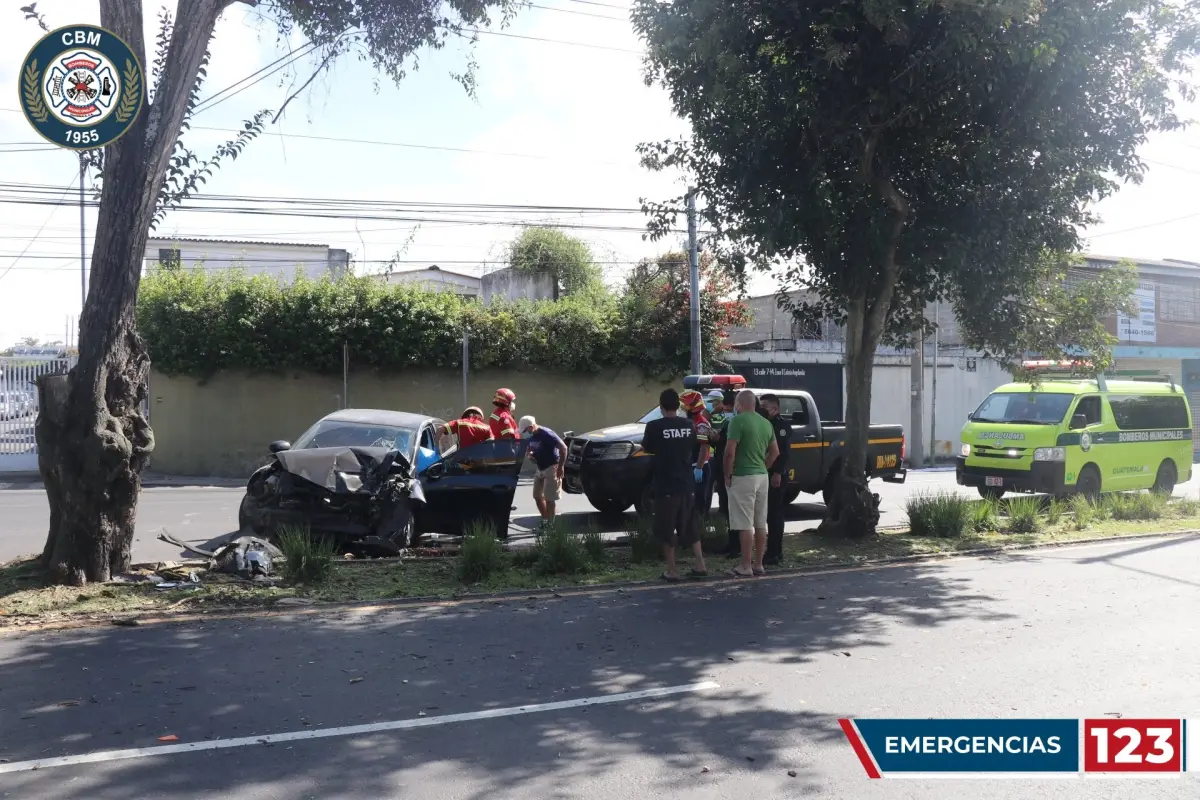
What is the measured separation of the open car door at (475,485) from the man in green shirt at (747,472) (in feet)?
7.78

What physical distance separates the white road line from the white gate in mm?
18640

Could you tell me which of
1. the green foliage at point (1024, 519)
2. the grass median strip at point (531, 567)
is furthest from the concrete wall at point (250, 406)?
the green foliage at point (1024, 519)

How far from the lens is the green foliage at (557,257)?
34.7m

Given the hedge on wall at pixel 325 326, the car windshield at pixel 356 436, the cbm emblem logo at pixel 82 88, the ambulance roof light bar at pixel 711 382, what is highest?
the cbm emblem logo at pixel 82 88

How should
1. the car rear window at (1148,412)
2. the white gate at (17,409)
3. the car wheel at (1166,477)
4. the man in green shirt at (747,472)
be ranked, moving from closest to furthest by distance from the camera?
the man in green shirt at (747,472), the car rear window at (1148,412), the car wheel at (1166,477), the white gate at (17,409)

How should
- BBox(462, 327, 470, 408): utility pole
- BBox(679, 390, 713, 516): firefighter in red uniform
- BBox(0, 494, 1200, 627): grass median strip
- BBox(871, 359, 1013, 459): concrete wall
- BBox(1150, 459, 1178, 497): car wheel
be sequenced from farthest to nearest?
BBox(871, 359, 1013, 459): concrete wall, BBox(462, 327, 470, 408): utility pole, BBox(1150, 459, 1178, 497): car wheel, BBox(679, 390, 713, 516): firefighter in red uniform, BBox(0, 494, 1200, 627): grass median strip

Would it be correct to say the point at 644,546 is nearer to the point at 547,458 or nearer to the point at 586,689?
the point at 547,458

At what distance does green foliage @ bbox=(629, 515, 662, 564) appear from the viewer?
10.2 metres

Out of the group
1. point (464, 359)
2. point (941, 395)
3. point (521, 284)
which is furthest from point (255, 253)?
point (941, 395)

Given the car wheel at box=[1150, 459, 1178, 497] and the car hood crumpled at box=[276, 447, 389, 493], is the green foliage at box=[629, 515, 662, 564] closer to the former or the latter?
the car hood crumpled at box=[276, 447, 389, 493]

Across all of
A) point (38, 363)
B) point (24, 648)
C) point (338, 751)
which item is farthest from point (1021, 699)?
point (38, 363)

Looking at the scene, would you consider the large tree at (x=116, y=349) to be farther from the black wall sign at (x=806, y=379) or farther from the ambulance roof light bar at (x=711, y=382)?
the black wall sign at (x=806, y=379)

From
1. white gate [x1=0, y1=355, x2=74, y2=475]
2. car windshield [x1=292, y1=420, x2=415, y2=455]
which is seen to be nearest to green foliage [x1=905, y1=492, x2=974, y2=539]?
car windshield [x1=292, y1=420, x2=415, y2=455]

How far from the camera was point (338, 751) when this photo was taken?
15.7 feet
